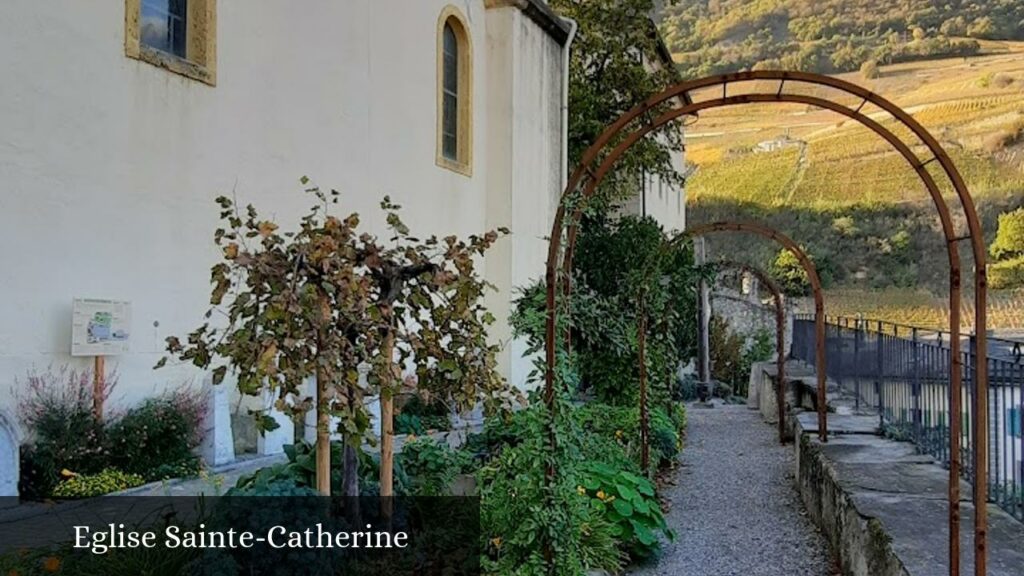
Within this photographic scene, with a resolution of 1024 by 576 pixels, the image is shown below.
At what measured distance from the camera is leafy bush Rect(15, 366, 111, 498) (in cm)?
568

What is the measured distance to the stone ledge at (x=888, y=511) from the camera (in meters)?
3.88

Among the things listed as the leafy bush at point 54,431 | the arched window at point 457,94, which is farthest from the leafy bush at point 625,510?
the arched window at point 457,94

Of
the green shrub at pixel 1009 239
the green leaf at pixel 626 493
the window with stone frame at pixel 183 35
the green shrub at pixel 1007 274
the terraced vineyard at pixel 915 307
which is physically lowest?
the green leaf at pixel 626 493

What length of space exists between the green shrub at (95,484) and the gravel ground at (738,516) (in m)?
3.52

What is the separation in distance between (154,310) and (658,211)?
60.3ft

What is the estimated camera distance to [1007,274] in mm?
34625

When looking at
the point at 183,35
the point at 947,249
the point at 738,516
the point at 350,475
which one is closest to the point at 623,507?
the point at 738,516

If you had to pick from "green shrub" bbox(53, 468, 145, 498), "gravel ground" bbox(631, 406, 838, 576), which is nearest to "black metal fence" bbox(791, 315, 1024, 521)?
"gravel ground" bbox(631, 406, 838, 576)

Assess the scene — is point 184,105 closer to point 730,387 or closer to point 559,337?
point 559,337

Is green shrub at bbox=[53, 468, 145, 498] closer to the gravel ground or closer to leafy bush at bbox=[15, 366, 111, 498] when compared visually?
leafy bush at bbox=[15, 366, 111, 498]

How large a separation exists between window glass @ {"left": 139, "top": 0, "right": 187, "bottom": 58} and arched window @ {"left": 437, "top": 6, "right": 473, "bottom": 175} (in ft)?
16.0

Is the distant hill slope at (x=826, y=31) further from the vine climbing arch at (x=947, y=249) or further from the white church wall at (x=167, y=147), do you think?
the vine climbing arch at (x=947, y=249)

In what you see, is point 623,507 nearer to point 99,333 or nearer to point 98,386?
point 98,386

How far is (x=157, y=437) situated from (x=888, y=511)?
5102mm
